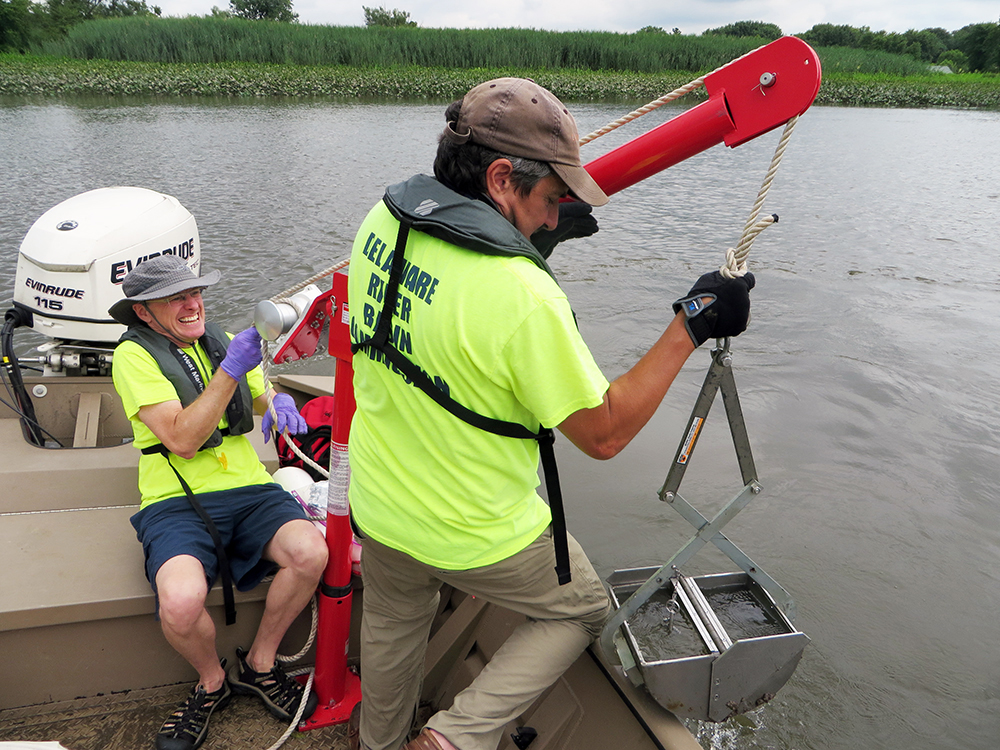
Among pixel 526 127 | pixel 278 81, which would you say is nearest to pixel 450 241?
pixel 526 127

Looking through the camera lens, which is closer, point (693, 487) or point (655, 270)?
point (693, 487)

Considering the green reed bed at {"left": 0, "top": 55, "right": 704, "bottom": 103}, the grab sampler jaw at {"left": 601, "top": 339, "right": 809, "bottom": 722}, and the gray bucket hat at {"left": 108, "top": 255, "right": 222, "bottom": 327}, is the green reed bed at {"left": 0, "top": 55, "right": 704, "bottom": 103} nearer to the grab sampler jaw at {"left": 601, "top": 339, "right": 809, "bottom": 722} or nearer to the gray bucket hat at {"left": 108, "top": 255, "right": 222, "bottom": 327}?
the gray bucket hat at {"left": 108, "top": 255, "right": 222, "bottom": 327}

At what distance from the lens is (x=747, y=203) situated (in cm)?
1248

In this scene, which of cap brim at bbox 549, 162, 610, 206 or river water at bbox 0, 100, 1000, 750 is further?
river water at bbox 0, 100, 1000, 750

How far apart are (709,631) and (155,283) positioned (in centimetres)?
194

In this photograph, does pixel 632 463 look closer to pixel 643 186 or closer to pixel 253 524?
pixel 253 524

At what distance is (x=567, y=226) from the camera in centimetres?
203

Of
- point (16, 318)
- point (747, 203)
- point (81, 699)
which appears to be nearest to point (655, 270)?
point (747, 203)

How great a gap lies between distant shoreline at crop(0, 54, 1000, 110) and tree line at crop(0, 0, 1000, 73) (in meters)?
10.8

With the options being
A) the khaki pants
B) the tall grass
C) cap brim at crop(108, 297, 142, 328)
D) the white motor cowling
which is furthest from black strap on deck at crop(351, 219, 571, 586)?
the tall grass

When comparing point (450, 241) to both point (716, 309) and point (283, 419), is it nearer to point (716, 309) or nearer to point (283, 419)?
point (716, 309)

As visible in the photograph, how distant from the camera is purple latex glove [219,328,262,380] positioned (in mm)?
2080

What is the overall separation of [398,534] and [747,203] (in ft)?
40.2

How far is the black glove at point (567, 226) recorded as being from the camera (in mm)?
1989
